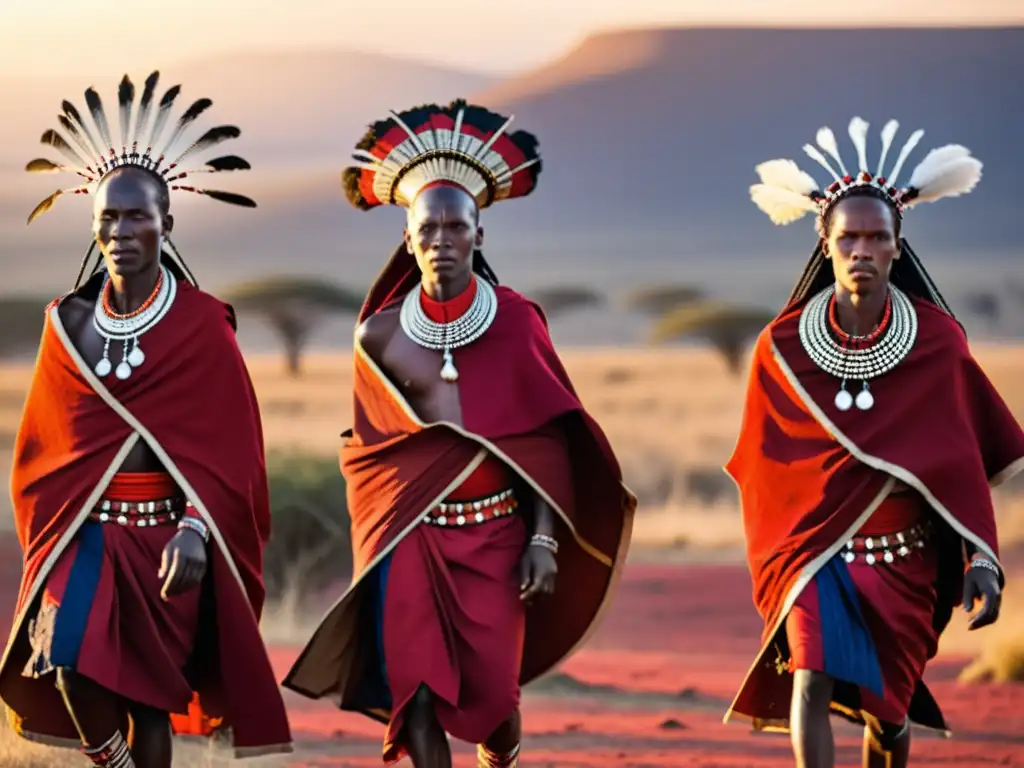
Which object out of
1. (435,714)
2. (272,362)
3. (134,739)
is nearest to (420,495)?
(435,714)

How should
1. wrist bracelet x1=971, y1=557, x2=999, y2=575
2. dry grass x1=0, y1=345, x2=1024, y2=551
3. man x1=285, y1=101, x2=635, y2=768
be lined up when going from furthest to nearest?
dry grass x1=0, y1=345, x2=1024, y2=551
man x1=285, y1=101, x2=635, y2=768
wrist bracelet x1=971, y1=557, x2=999, y2=575

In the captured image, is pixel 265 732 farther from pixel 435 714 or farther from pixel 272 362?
pixel 272 362

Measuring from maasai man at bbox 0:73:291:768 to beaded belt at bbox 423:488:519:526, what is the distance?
0.70 meters

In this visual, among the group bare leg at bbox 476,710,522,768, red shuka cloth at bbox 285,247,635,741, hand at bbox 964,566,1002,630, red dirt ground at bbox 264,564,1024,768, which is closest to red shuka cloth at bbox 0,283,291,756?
red shuka cloth at bbox 285,247,635,741

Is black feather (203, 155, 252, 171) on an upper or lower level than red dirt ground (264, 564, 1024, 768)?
upper

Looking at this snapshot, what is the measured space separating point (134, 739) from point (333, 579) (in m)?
11.1

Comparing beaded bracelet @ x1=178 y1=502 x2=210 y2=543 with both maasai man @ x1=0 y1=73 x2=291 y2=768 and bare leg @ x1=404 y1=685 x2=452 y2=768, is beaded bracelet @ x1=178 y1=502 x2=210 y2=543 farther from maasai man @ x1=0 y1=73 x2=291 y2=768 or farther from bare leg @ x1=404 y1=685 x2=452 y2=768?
bare leg @ x1=404 y1=685 x2=452 y2=768

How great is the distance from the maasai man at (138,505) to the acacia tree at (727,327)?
707 inches

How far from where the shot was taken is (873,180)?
738 cm

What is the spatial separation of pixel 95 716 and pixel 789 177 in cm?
340

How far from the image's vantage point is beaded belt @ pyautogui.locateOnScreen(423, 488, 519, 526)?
736 cm

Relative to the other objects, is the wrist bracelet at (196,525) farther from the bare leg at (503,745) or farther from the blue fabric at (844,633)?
the blue fabric at (844,633)

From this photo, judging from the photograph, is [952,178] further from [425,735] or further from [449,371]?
[425,735]

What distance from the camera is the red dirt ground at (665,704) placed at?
1177cm
